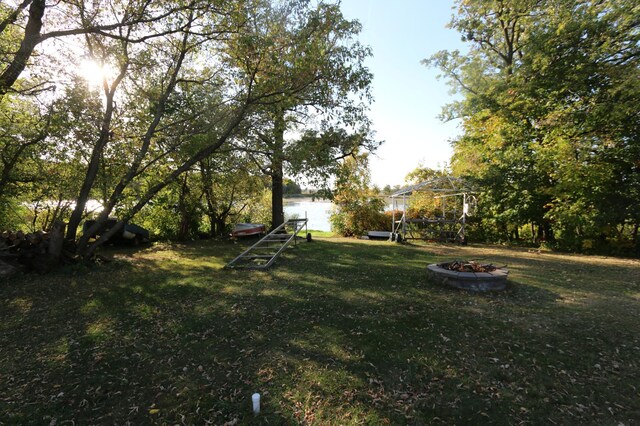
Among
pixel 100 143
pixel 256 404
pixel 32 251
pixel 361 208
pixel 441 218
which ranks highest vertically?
pixel 100 143

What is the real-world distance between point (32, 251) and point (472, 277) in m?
10.2

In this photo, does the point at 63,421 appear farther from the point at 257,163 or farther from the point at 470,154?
the point at 470,154

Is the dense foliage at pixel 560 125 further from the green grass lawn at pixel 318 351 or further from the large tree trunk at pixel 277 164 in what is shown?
the large tree trunk at pixel 277 164

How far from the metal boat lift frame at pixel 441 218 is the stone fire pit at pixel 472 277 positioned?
7123 mm

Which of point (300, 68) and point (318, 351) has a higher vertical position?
point (300, 68)

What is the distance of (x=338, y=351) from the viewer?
3.82 meters

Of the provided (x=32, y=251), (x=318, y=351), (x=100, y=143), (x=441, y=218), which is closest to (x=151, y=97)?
(x=100, y=143)

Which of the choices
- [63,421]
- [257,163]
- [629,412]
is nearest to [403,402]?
[629,412]

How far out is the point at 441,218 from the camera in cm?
1530

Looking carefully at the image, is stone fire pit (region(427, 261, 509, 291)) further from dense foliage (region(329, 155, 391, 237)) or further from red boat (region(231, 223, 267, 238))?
dense foliage (region(329, 155, 391, 237))

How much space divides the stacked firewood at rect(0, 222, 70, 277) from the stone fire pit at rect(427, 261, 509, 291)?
9.00m

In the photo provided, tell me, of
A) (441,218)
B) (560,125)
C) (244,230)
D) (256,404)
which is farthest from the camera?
(441,218)

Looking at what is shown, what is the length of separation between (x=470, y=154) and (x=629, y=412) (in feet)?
48.1

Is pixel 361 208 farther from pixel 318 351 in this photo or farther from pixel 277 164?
pixel 318 351
